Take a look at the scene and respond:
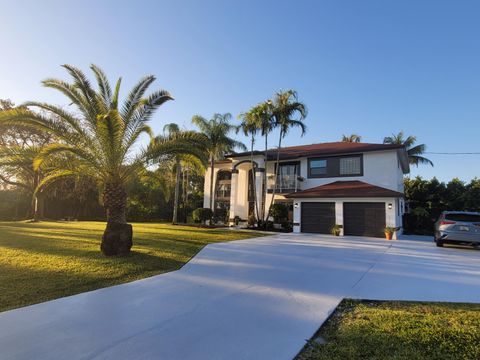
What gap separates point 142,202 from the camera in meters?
34.1

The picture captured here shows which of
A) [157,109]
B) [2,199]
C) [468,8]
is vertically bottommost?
[2,199]

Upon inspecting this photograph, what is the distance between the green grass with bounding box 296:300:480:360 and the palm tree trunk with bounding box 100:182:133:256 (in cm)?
679

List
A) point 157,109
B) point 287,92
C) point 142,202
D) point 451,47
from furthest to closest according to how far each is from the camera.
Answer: point 142,202 < point 287,92 < point 451,47 < point 157,109

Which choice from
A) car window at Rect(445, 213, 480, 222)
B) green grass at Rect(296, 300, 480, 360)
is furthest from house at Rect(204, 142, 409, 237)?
green grass at Rect(296, 300, 480, 360)

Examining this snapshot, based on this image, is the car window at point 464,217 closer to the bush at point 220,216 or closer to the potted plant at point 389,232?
the potted plant at point 389,232

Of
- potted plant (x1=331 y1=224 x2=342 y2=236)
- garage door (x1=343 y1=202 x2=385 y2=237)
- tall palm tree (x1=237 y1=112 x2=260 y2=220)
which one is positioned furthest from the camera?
tall palm tree (x1=237 y1=112 x2=260 y2=220)

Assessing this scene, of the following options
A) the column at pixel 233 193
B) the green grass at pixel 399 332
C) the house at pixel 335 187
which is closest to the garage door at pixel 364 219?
the house at pixel 335 187

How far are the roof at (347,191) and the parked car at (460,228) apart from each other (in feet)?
14.8

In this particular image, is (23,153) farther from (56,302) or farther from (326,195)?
(326,195)

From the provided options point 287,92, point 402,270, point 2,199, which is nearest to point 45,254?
point 402,270

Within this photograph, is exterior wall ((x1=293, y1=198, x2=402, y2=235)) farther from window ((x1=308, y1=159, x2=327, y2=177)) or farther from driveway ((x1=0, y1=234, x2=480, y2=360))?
driveway ((x1=0, y1=234, x2=480, y2=360))

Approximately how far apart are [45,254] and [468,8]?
56.8ft

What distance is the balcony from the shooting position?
22.0 metres

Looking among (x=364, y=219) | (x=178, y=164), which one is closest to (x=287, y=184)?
(x=364, y=219)
